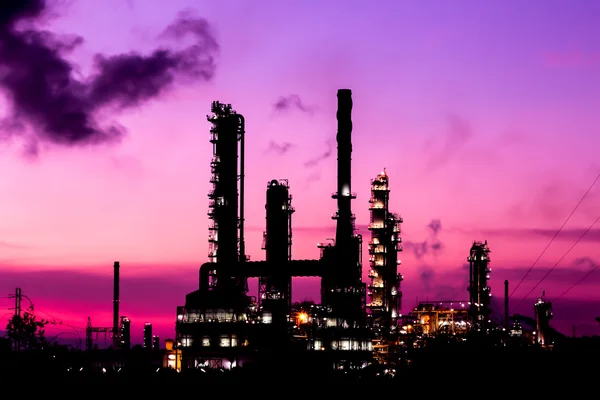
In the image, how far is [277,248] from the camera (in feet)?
343

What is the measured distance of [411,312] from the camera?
12350cm

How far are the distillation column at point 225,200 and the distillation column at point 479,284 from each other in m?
29.7

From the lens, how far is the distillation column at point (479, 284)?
399 feet

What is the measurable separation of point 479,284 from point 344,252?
24.0 metres

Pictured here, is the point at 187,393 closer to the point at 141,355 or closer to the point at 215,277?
the point at 215,277

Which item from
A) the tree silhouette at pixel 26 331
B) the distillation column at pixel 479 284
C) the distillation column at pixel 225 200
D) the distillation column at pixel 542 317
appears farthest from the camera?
the distillation column at pixel 542 317

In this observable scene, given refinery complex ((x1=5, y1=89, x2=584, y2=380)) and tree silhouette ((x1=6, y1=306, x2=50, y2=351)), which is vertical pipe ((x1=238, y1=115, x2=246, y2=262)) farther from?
tree silhouette ((x1=6, y1=306, x2=50, y2=351))

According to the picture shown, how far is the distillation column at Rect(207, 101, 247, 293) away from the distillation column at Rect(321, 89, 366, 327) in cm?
830

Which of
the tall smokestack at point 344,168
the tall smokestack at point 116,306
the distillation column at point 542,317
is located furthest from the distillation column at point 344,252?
the distillation column at point 542,317

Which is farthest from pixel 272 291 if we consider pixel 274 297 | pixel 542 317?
pixel 542 317

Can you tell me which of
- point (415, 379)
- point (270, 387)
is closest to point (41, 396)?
point (270, 387)

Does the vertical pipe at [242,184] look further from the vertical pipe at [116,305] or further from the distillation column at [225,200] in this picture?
the vertical pipe at [116,305]

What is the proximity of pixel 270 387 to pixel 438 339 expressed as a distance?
91.1 ft

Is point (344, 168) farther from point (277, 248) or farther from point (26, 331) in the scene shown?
point (26, 331)
